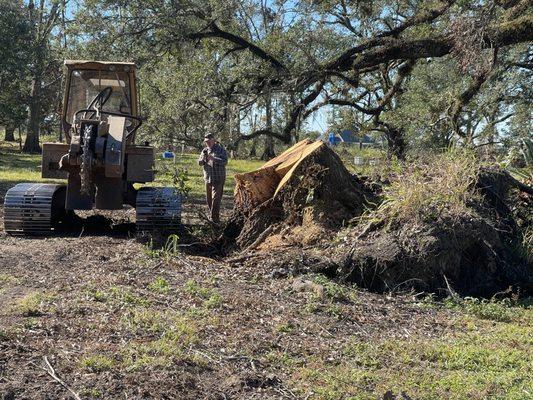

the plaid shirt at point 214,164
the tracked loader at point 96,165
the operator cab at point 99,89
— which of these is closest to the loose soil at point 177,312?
the tracked loader at point 96,165

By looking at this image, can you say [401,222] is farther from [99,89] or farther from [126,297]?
[99,89]

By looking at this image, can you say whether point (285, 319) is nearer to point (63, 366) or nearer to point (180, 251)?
point (63, 366)

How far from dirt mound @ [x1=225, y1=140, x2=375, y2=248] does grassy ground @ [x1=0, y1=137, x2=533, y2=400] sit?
2.40ft

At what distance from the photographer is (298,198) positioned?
8648mm

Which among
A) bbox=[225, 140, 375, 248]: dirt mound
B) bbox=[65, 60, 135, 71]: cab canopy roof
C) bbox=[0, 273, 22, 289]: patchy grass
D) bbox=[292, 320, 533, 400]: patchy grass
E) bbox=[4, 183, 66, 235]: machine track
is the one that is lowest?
bbox=[292, 320, 533, 400]: patchy grass

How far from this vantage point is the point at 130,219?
11.6 metres

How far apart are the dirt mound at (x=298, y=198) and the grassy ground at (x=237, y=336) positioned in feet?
2.40

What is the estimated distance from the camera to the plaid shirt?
10445 mm

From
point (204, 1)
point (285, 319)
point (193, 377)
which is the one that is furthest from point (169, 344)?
A: point (204, 1)

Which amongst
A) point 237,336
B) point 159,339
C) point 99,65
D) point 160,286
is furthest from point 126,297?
point 99,65

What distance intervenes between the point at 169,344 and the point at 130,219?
7.08 m

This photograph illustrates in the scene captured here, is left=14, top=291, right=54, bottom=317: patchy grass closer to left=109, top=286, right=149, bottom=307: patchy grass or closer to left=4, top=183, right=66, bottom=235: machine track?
left=109, top=286, right=149, bottom=307: patchy grass

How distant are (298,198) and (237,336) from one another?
12.0 feet

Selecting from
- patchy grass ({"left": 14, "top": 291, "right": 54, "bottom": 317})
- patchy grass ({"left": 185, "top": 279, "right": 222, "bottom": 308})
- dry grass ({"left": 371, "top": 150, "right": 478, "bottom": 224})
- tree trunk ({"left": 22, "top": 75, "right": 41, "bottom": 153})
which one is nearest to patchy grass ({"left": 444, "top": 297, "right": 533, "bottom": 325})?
dry grass ({"left": 371, "top": 150, "right": 478, "bottom": 224})
